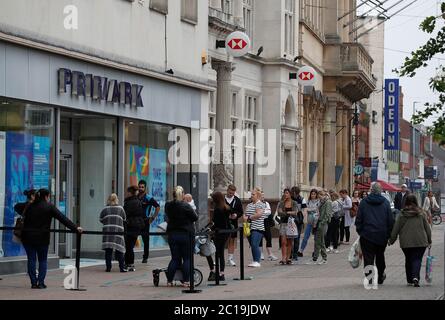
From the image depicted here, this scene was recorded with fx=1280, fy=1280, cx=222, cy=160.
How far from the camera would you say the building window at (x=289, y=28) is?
44.1 meters

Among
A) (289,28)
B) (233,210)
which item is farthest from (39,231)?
(289,28)

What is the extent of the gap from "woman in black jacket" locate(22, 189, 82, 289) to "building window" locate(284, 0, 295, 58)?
2378cm

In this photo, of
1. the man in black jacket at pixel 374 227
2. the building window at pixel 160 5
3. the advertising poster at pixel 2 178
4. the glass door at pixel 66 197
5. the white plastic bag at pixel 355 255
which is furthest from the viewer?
the building window at pixel 160 5

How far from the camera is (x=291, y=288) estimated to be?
2109 cm

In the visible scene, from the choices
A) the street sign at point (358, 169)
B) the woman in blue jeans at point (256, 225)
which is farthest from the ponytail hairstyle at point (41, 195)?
the street sign at point (358, 169)

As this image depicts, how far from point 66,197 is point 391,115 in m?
51.6

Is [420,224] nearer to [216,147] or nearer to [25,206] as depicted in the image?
[25,206]

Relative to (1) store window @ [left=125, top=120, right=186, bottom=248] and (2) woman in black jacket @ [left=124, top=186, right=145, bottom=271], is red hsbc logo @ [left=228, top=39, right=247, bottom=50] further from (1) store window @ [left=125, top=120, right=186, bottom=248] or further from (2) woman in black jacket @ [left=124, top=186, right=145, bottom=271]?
(2) woman in black jacket @ [left=124, top=186, right=145, bottom=271]

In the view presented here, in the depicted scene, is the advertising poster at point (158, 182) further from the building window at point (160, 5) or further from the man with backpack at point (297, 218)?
the building window at point (160, 5)

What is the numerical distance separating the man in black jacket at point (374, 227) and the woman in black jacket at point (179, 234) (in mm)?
2914

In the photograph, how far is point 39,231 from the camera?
2080 centimetres

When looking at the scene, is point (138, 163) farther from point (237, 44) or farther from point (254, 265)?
point (237, 44)
